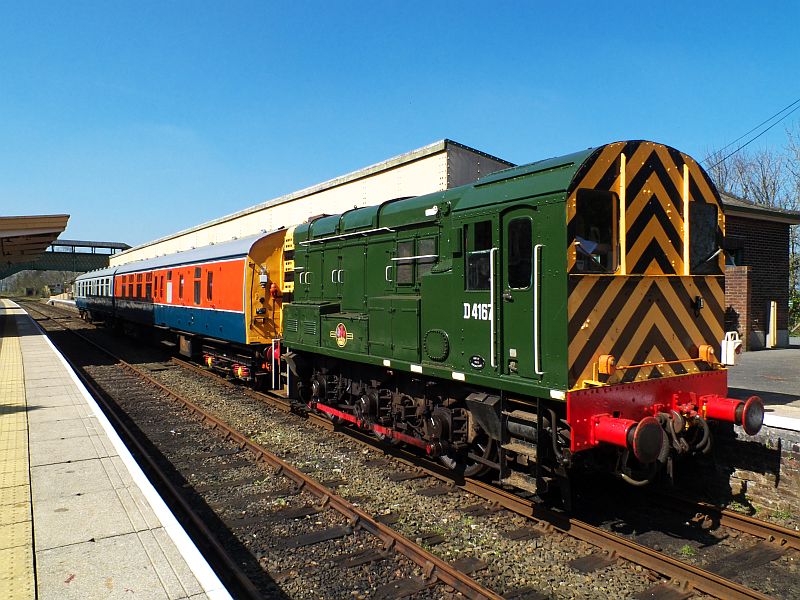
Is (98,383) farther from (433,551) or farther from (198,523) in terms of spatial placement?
(433,551)

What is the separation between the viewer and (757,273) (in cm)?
1575

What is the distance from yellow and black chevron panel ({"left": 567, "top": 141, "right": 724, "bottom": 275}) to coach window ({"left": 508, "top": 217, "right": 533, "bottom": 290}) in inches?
19.2

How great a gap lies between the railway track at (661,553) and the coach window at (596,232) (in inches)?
101

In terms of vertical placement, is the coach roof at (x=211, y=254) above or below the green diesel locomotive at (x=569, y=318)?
above

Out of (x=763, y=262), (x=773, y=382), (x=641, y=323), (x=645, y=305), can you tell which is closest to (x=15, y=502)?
(x=641, y=323)

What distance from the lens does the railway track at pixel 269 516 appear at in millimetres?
4773

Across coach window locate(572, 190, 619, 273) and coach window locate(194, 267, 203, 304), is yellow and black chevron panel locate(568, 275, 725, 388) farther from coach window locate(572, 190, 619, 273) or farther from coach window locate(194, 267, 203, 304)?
coach window locate(194, 267, 203, 304)

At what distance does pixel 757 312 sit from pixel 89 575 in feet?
55.8

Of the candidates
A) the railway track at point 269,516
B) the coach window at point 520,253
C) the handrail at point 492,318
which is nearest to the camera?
the railway track at point 269,516

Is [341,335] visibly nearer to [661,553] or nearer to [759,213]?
[661,553]

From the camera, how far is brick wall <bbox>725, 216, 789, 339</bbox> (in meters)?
15.4

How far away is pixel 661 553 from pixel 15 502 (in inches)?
250

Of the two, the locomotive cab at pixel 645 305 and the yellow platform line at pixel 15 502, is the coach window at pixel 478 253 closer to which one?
the locomotive cab at pixel 645 305

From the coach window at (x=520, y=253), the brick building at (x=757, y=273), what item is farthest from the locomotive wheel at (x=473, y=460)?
the brick building at (x=757, y=273)
